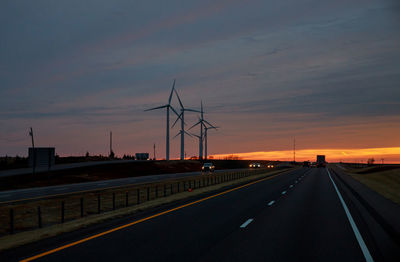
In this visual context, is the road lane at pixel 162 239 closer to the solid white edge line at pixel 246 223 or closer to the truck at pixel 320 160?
the solid white edge line at pixel 246 223

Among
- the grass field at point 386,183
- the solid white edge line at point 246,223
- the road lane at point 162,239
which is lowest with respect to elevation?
the grass field at point 386,183

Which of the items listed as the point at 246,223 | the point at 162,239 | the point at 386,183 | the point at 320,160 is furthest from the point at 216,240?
the point at 320,160

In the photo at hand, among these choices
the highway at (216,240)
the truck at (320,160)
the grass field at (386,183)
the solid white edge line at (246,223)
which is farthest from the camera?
the truck at (320,160)

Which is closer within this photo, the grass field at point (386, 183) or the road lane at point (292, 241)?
the road lane at point (292, 241)

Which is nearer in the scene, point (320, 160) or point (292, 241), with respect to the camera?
point (292, 241)

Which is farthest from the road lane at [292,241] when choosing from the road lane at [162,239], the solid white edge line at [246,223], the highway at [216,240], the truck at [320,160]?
the truck at [320,160]

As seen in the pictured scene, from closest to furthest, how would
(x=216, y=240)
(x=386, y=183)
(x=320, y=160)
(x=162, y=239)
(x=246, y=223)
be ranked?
(x=216, y=240) < (x=162, y=239) < (x=246, y=223) < (x=386, y=183) < (x=320, y=160)

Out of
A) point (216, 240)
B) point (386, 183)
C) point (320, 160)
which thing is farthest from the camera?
point (320, 160)

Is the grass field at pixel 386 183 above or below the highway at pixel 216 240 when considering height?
below

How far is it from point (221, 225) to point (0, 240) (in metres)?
6.37

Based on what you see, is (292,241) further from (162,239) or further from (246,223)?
(246,223)

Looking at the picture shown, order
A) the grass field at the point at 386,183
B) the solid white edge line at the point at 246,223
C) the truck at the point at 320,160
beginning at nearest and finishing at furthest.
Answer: the solid white edge line at the point at 246,223
the grass field at the point at 386,183
the truck at the point at 320,160

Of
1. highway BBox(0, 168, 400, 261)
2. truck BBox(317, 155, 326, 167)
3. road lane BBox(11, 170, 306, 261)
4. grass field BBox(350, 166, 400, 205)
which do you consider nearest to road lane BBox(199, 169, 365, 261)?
highway BBox(0, 168, 400, 261)

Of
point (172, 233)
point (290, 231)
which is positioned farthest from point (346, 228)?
point (172, 233)
